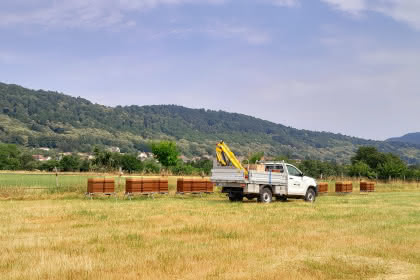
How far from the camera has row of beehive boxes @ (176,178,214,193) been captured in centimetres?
2964

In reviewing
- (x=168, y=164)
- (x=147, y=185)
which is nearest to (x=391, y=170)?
(x=168, y=164)

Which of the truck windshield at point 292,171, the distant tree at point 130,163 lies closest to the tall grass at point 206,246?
the truck windshield at point 292,171

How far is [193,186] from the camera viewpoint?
30312 mm

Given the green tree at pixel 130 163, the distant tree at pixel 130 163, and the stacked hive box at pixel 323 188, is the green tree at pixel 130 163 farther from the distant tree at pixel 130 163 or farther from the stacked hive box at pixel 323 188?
the stacked hive box at pixel 323 188

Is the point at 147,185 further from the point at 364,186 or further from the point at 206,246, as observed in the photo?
the point at 364,186

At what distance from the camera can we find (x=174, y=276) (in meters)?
8.51

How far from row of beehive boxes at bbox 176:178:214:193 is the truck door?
633cm

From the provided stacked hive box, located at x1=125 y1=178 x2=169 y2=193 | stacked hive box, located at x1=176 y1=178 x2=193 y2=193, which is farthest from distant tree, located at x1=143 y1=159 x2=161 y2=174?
stacked hive box, located at x1=125 y1=178 x2=169 y2=193

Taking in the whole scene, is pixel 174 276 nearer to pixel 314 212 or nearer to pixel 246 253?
pixel 246 253

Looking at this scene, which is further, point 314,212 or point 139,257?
point 314,212

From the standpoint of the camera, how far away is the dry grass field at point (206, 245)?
29.1 ft

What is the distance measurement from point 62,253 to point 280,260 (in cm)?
453

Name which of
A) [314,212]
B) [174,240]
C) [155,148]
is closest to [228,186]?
[314,212]

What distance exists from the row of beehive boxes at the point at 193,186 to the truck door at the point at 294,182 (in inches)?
249
